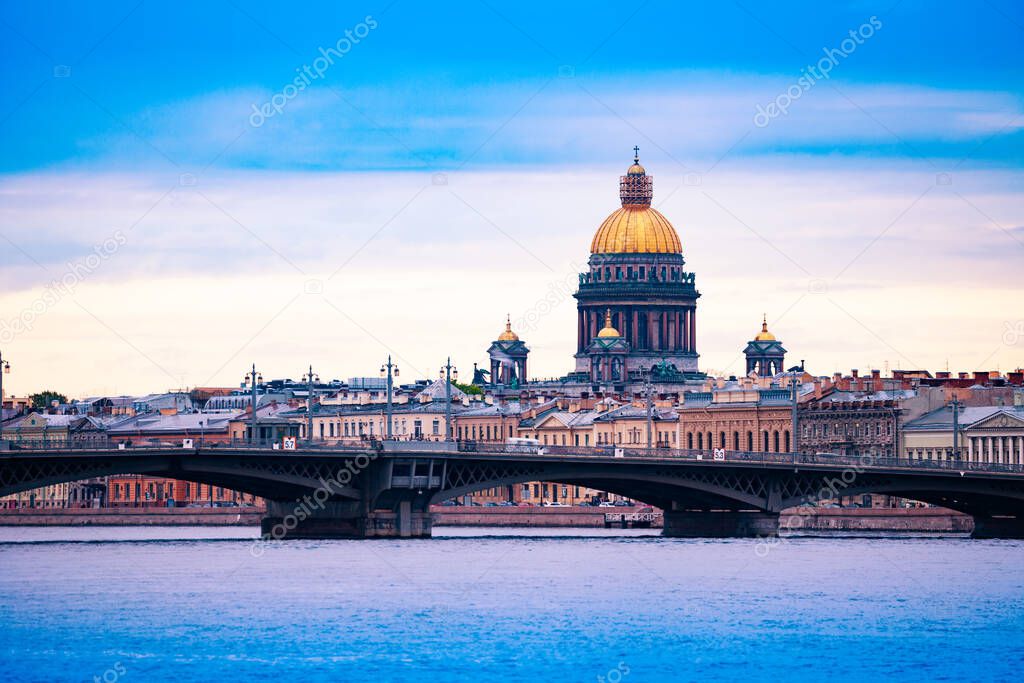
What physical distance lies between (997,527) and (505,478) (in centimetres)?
1612

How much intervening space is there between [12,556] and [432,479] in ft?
50.3

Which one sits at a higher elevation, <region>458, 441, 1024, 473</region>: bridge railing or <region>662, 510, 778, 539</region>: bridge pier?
<region>458, 441, 1024, 473</region>: bridge railing

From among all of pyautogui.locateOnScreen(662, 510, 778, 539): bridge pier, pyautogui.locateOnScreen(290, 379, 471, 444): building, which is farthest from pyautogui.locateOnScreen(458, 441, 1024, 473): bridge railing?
pyautogui.locateOnScreen(290, 379, 471, 444): building

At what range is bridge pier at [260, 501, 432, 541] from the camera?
3858 inches

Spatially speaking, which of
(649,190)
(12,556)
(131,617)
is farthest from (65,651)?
(649,190)

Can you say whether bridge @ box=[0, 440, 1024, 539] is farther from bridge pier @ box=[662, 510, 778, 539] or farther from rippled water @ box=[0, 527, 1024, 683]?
rippled water @ box=[0, 527, 1024, 683]

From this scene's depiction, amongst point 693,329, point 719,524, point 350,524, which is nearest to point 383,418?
point 693,329

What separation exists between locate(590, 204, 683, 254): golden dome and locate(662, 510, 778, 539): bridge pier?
3482 inches

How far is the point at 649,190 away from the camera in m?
193

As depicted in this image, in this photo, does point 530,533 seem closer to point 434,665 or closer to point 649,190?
point 434,665

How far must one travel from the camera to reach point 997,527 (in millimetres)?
99500

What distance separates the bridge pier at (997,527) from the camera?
98812mm

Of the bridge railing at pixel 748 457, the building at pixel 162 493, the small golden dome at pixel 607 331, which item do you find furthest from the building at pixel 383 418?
the bridge railing at pixel 748 457

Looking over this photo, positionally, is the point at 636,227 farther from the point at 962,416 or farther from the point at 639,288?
the point at 962,416
